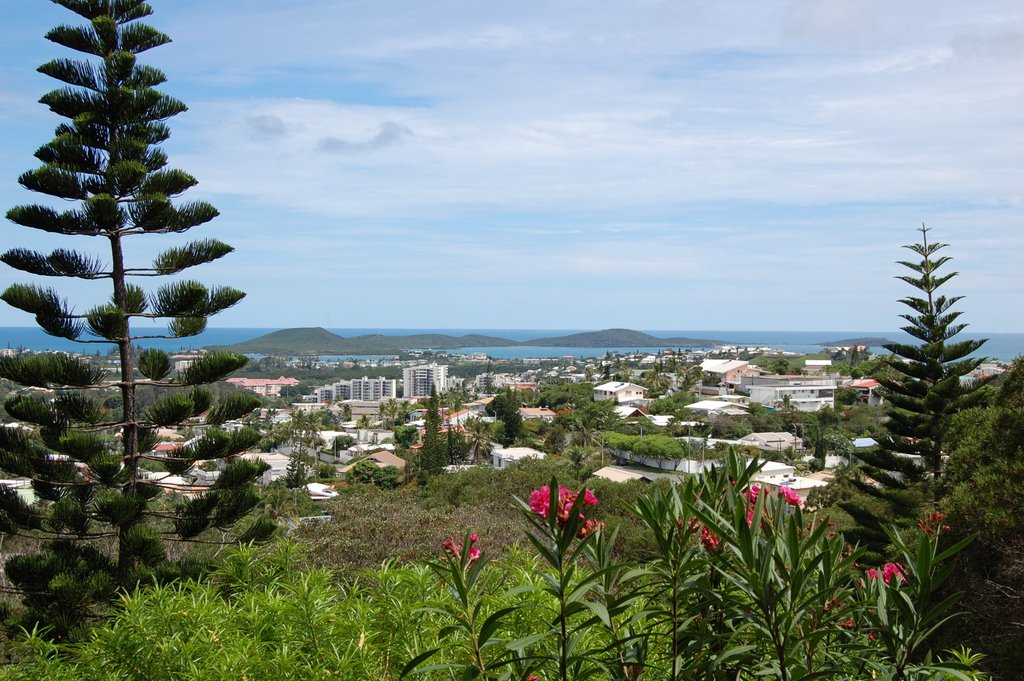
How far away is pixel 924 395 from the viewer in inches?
429

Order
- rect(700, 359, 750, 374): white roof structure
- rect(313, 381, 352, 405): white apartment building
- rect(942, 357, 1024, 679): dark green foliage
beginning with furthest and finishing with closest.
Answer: rect(313, 381, 352, 405): white apartment building < rect(700, 359, 750, 374): white roof structure < rect(942, 357, 1024, 679): dark green foliage

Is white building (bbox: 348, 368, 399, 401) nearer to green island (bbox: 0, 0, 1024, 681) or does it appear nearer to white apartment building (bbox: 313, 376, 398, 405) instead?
white apartment building (bbox: 313, 376, 398, 405)

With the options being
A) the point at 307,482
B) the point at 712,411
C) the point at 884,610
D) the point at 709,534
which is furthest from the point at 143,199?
the point at 712,411

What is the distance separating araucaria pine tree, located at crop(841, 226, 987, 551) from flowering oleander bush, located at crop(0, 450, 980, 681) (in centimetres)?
975

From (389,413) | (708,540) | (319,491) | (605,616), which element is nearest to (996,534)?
(708,540)

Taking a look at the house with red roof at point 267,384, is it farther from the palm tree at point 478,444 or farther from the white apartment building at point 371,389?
the palm tree at point 478,444

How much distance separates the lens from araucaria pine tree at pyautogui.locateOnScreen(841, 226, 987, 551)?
10.7 meters

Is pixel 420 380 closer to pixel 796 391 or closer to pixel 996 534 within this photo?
pixel 796 391

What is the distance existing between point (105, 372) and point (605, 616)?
6524 millimetres

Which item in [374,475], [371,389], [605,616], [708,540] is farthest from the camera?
[371,389]

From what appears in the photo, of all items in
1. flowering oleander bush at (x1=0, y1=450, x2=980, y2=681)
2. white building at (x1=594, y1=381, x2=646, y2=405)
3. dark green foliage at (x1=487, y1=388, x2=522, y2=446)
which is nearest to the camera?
flowering oleander bush at (x1=0, y1=450, x2=980, y2=681)

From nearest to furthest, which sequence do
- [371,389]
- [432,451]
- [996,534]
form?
[996,534] → [432,451] → [371,389]

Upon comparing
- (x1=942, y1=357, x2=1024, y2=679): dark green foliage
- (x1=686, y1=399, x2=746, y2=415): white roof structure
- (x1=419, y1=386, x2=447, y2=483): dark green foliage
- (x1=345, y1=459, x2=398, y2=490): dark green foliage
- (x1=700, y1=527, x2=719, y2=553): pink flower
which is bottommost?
(x1=345, y1=459, x2=398, y2=490): dark green foliage

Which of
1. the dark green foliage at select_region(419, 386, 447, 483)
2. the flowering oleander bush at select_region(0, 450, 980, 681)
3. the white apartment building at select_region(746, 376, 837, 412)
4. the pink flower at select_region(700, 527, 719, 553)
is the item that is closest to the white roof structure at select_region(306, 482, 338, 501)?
the dark green foliage at select_region(419, 386, 447, 483)
